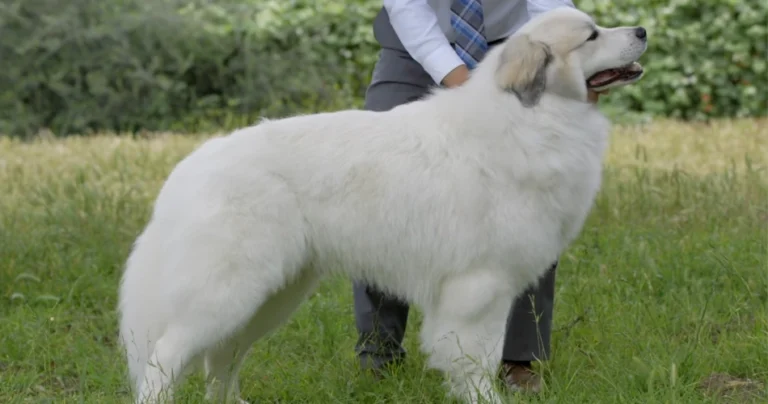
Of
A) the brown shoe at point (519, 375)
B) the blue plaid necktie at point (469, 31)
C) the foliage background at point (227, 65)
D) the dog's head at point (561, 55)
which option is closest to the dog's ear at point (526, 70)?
the dog's head at point (561, 55)

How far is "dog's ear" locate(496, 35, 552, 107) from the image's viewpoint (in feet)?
12.9

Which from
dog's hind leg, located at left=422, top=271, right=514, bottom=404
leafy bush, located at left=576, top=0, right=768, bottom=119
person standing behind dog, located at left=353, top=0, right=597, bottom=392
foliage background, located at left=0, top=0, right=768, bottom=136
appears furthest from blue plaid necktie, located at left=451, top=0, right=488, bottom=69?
leafy bush, located at left=576, top=0, right=768, bottom=119

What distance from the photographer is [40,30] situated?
35.2ft

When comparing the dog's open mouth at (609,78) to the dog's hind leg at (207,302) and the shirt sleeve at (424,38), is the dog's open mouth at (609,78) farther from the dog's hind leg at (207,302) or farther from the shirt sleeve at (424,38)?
the dog's hind leg at (207,302)

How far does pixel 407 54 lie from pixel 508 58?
736 millimetres

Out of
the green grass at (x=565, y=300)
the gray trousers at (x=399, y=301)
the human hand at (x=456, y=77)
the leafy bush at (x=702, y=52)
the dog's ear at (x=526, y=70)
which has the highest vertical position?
the dog's ear at (x=526, y=70)

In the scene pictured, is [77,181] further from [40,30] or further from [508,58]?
[508,58]

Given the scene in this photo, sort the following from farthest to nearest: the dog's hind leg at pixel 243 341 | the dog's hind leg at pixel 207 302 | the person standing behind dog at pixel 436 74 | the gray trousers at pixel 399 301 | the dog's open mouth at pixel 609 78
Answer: the gray trousers at pixel 399 301 → the person standing behind dog at pixel 436 74 → the dog's hind leg at pixel 243 341 → the dog's open mouth at pixel 609 78 → the dog's hind leg at pixel 207 302

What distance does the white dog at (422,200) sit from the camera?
387cm

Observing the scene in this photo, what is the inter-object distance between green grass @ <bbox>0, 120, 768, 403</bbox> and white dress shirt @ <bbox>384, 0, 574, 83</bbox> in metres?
1.28

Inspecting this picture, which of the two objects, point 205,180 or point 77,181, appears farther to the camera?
point 77,181

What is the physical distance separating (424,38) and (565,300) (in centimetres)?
169

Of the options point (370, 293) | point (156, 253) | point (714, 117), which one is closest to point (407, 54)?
point (370, 293)

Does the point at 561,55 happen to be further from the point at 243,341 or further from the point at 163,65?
the point at 163,65
